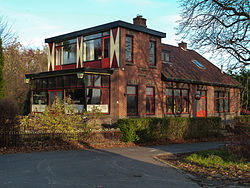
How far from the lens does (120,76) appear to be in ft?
62.8

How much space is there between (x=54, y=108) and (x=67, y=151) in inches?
90.7

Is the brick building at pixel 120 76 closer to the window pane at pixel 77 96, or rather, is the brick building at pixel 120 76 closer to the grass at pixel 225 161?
the window pane at pixel 77 96

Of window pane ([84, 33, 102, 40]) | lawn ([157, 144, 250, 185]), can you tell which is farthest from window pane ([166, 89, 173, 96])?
lawn ([157, 144, 250, 185])

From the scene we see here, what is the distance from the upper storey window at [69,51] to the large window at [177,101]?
26.6 feet

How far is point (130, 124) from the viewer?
573 inches

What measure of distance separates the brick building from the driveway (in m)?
7.21

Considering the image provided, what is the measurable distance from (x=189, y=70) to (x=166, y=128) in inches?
471

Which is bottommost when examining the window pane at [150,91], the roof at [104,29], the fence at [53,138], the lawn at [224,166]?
the lawn at [224,166]

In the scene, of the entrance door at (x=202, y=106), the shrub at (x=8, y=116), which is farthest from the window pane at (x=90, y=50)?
the entrance door at (x=202, y=106)

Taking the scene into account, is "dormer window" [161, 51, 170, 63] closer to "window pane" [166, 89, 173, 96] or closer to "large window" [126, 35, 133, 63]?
"window pane" [166, 89, 173, 96]

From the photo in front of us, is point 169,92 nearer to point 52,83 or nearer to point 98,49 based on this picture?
point 98,49

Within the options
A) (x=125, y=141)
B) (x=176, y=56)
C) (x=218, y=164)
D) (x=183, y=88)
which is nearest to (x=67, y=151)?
(x=125, y=141)

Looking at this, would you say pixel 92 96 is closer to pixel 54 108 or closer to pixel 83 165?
pixel 54 108

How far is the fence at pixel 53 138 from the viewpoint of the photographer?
1162cm
